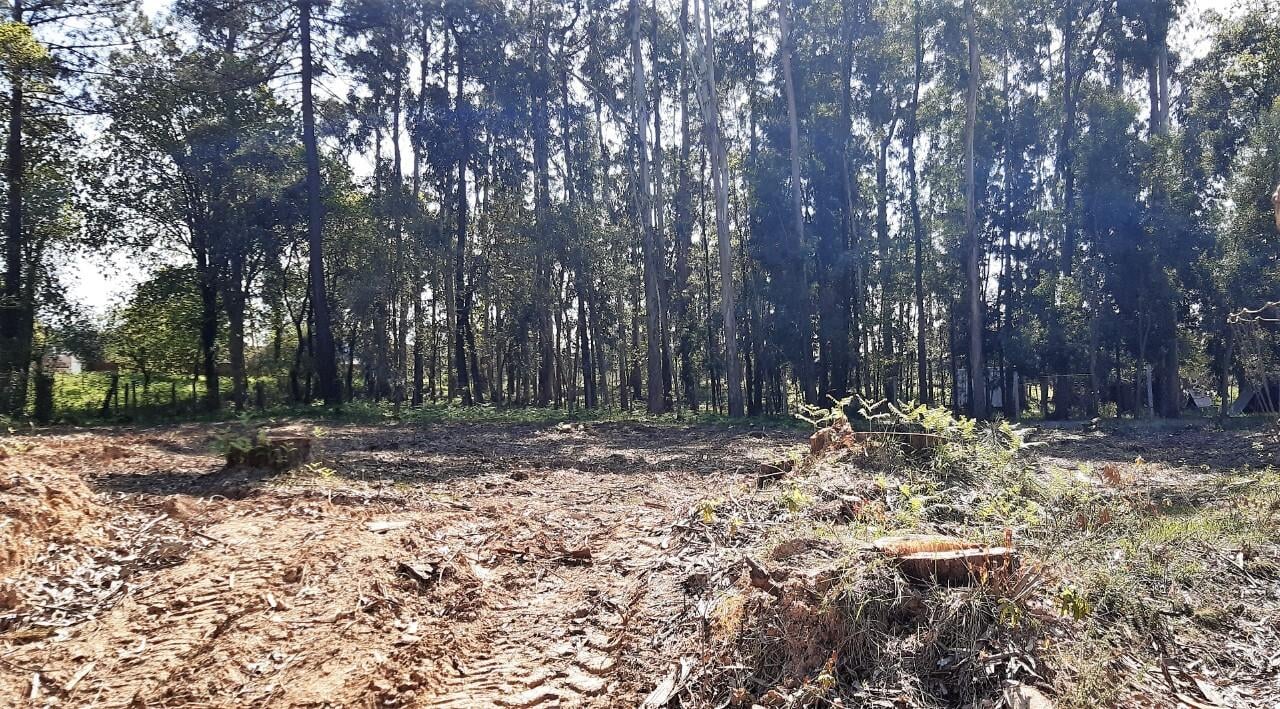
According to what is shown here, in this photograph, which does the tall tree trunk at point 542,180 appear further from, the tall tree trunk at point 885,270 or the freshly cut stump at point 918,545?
the freshly cut stump at point 918,545

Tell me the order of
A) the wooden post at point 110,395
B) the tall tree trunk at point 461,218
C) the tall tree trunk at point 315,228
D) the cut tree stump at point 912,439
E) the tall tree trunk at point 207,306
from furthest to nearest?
the tall tree trunk at point 461,218 < the tall tree trunk at point 207,306 < the tall tree trunk at point 315,228 < the wooden post at point 110,395 < the cut tree stump at point 912,439

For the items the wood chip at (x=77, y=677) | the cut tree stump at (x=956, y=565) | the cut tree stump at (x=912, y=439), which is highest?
the cut tree stump at (x=912, y=439)

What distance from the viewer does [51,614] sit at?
3484mm

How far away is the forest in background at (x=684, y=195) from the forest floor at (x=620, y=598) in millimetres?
15437

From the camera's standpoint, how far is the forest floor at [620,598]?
2773 mm

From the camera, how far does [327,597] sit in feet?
12.0

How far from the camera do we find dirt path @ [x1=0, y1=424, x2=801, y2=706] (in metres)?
2.98

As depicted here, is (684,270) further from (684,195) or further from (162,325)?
(162,325)

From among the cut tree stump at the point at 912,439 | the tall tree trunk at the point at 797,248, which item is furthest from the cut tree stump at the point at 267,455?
the tall tree trunk at the point at 797,248

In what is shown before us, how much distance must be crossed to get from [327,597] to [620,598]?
5.10ft

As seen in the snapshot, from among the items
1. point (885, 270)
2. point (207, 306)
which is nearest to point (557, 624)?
point (207, 306)

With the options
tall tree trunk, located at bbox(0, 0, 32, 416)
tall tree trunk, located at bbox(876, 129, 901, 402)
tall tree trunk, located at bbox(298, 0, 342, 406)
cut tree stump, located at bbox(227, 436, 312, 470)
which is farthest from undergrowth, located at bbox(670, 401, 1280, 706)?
tall tree trunk, located at bbox(876, 129, 901, 402)

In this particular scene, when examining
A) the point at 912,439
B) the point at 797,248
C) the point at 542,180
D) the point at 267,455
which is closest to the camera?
the point at 912,439

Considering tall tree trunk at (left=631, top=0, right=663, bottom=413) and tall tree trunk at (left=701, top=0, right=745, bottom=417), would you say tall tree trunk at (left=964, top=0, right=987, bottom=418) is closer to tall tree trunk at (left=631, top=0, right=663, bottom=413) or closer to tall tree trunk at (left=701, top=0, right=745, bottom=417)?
tall tree trunk at (left=701, top=0, right=745, bottom=417)
